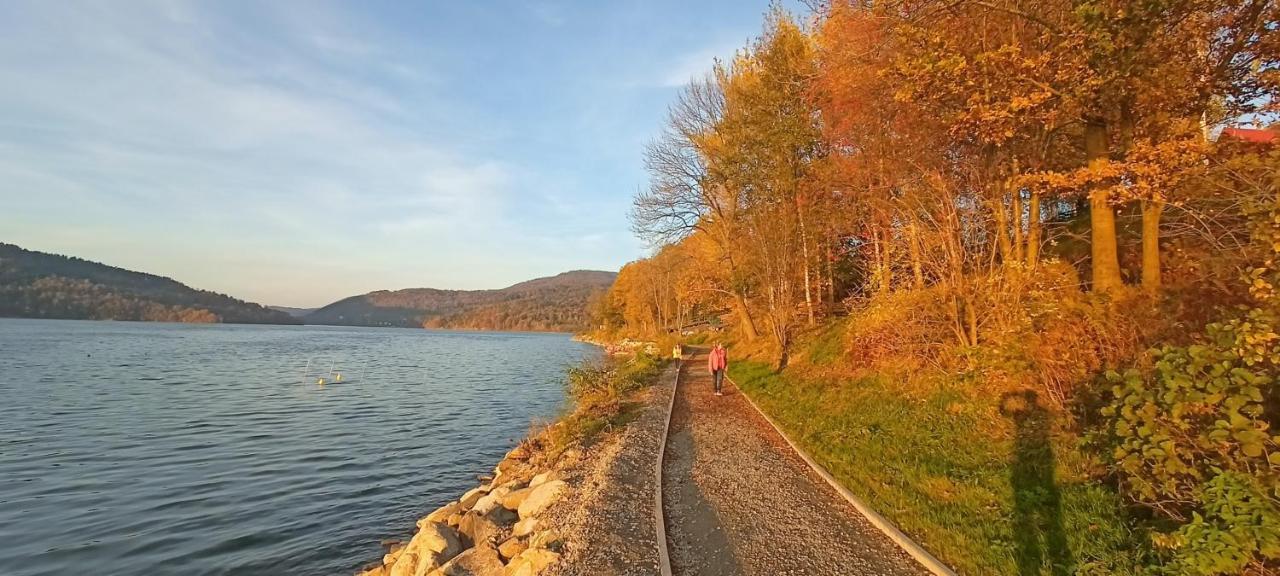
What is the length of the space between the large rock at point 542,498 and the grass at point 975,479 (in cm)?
406

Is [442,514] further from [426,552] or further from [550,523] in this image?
[550,523]

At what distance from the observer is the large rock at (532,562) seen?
6.12 meters

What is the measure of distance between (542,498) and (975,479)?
587cm

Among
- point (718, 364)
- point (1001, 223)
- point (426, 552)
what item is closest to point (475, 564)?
point (426, 552)

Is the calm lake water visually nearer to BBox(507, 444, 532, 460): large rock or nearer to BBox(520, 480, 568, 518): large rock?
BBox(507, 444, 532, 460): large rock

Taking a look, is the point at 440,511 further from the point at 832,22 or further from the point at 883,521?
the point at 832,22

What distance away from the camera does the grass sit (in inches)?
219

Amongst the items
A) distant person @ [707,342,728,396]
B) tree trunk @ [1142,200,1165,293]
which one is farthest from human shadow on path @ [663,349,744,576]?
tree trunk @ [1142,200,1165,293]

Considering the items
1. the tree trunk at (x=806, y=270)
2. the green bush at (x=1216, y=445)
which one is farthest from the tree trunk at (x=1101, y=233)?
the tree trunk at (x=806, y=270)

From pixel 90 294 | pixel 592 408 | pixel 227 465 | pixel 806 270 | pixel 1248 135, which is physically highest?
pixel 90 294

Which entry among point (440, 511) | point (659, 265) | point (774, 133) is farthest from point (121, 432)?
point (659, 265)

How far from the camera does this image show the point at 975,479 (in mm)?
7633

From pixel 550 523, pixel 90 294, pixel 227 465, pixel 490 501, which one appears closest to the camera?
pixel 550 523

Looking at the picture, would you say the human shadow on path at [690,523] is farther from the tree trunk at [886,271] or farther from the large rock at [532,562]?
the tree trunk at [886,271]
